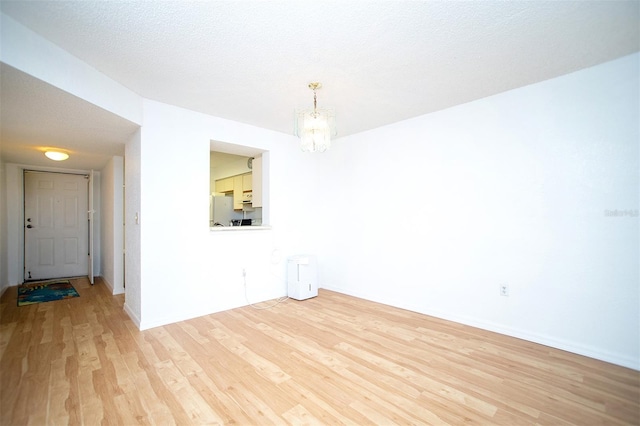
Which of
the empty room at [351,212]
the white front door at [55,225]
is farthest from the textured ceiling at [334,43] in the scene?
the white front door at [55,225]

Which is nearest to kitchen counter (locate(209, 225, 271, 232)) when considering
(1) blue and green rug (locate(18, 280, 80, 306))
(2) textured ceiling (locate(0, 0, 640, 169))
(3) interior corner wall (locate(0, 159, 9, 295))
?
(2) textured ceiling (locate(0, 0, 640, 169))

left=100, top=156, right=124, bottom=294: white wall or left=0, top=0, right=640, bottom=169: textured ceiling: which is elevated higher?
left=0, top=0, right=640, bottom=169: textured ceiling

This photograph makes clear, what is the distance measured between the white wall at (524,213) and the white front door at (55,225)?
19.0 feet

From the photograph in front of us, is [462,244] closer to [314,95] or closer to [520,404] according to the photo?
[520,404]

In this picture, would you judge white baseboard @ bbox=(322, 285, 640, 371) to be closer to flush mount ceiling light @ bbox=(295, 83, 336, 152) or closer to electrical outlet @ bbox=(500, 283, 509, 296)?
electrical outlet @ bbox=(500, 283, 509, 296)

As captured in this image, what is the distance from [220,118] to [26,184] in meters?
4.41

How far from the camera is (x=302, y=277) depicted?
391cm

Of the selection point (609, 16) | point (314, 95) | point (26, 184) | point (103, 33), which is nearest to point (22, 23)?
point (103, 33)

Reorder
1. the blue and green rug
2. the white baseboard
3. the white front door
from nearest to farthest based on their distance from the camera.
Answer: the white baseboard → the blue and green rug → the white front door

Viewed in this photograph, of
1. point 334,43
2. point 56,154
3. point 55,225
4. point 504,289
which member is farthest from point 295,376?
point 55,225

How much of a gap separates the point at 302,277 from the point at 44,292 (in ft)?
13.2

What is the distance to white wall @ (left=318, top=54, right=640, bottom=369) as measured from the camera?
221cm

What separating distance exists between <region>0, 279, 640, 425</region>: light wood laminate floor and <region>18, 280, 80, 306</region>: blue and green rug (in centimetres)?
84

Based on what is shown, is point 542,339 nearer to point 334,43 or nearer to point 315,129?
point 315,129
